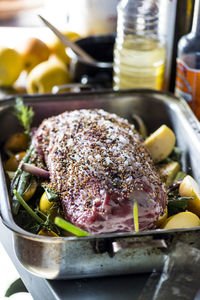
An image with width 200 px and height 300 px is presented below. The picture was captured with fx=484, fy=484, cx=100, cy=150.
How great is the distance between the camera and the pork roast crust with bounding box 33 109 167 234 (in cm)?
98

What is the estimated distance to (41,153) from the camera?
50.0 inches

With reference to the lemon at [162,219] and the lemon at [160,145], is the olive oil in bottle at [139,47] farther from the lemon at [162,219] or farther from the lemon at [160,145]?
the lemon at [162,219]

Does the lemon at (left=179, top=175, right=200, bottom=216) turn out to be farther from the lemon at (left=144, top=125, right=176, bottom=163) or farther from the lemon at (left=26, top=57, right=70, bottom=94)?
the lemon at (left=26, top=57, right=70, bottom=94)

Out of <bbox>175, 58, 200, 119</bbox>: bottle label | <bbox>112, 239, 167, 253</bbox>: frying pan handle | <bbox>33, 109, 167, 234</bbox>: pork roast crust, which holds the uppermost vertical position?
<bbox>175, 58, 200, 119</bbox>: bottle label

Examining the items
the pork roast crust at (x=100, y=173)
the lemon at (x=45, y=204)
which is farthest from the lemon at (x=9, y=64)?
the lemon at (x=45, y=204)

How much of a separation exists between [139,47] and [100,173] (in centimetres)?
72

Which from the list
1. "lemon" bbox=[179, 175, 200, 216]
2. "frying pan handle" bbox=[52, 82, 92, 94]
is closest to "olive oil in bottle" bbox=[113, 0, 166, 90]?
"frying pan handle" bbox=[52, 82, 92, 94]

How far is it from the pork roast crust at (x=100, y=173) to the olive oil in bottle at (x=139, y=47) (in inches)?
15.8

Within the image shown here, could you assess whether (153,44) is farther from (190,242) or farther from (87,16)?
(190,242)

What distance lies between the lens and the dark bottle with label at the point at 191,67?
1475 mm

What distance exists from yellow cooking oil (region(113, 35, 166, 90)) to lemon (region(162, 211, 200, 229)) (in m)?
0.69

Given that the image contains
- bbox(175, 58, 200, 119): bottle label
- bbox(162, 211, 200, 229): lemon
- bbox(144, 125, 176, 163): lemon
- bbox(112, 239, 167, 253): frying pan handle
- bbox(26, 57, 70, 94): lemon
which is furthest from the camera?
bbox(26, 57, 70, 94): lemon

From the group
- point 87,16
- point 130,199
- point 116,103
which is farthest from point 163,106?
point 87,16

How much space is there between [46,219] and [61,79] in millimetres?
823
